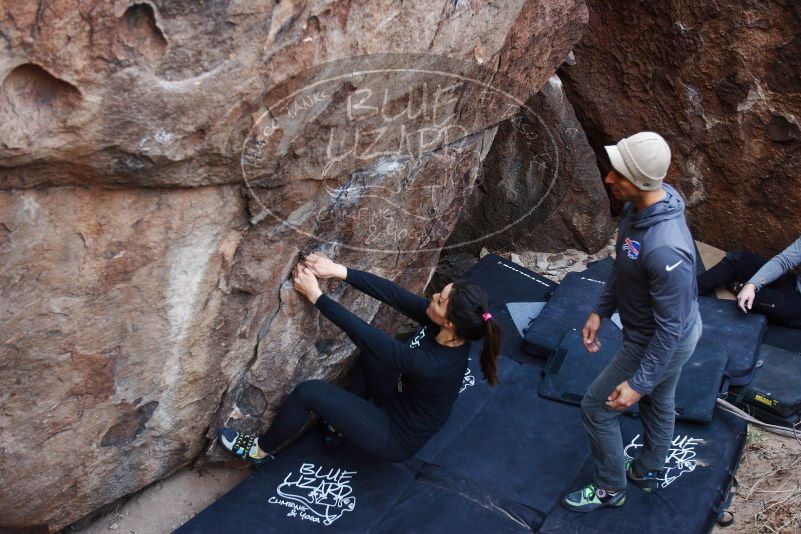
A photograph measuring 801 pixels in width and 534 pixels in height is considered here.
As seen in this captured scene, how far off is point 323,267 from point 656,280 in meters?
1.19

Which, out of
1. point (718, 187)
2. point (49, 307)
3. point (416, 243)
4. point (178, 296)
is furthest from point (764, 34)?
point (49, 307)

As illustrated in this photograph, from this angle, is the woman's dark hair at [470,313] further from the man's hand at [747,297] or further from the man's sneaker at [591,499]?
the man's hand at [747,297]

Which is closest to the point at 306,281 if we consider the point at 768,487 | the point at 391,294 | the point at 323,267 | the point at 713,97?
the point at 323,267

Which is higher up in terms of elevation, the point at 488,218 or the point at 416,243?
the point at 416,243

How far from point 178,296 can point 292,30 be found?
952mm

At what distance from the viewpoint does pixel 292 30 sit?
8.19 ft

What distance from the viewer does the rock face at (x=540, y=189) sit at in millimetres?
5133

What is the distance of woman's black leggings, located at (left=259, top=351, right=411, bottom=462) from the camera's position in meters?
3.23

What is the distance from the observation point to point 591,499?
3.21 meters

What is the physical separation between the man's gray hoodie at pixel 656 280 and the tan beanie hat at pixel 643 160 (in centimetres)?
9

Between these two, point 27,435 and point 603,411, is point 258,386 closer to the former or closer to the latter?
point 27,435

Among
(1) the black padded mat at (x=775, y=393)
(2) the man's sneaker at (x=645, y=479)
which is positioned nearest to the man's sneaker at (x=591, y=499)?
(2) the man's sneaker at (x=645, y=479)

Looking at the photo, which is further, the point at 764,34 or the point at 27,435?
the point at 764,34

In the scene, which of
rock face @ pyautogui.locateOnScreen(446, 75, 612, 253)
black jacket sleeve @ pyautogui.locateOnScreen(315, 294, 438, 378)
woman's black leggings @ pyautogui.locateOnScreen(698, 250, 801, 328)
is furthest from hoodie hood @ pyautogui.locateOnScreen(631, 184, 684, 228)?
rock face @ pyautogui.locateOnScreen(446, 75, 612, 253)
